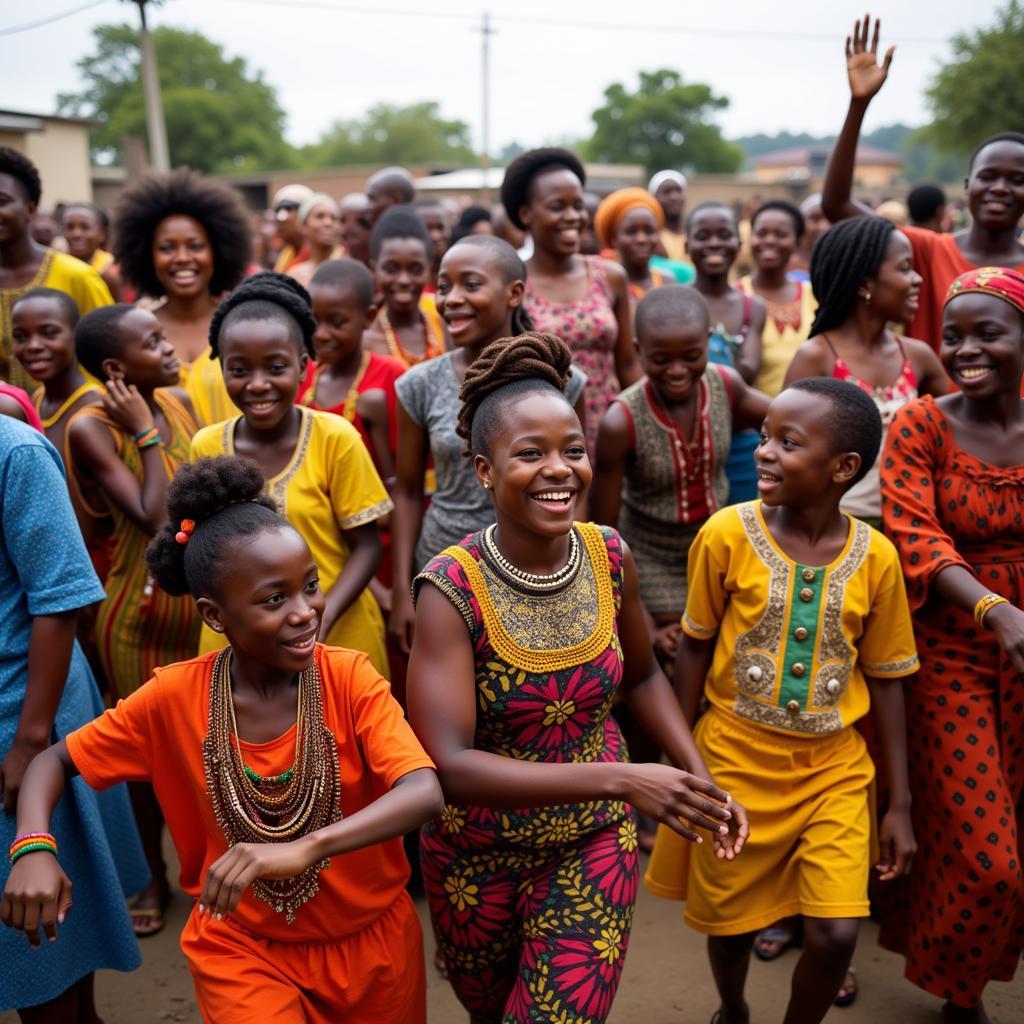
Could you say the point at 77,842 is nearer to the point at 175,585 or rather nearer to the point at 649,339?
the point at 175,585

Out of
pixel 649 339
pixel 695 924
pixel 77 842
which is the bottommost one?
pixel 695 924

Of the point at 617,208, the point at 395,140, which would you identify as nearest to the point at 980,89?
the point at 617,208

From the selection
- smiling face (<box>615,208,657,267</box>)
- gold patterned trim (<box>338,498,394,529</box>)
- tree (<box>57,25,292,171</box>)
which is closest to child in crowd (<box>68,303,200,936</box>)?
gold patterned trim (<box>338,498,394,529</box>)

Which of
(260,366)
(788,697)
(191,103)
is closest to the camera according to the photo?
(788,697)

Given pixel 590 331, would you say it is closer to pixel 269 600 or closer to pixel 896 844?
pixel 896 844

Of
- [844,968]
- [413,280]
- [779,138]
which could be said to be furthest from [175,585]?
[779,138]

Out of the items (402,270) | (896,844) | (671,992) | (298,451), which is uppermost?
(402,270)

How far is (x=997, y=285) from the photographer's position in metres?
3.24

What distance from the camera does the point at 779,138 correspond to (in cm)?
14575

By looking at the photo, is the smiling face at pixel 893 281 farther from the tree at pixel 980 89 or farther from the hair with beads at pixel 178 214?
the tree at pixel 980 89

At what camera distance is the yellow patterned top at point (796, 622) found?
302 cm

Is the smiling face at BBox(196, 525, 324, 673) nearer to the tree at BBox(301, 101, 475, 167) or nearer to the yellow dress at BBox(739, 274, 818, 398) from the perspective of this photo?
the yellow dress at BBox(739, 274, 818, 398)

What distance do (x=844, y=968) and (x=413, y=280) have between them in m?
3.71

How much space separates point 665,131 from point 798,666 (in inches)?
2621
